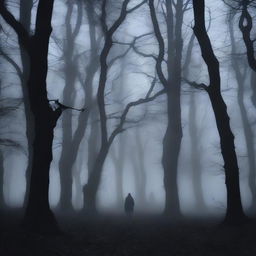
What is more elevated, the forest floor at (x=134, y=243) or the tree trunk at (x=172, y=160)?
the tree trunk at (x=172, y=160)

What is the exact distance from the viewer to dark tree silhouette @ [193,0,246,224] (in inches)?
455

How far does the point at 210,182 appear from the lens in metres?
60.1

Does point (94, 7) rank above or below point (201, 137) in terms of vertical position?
above

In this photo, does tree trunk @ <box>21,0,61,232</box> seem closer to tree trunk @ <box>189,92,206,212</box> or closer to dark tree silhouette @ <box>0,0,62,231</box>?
dark tree silhouette @ <box>0,0,62,231</box>

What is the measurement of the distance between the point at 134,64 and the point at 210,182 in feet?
127

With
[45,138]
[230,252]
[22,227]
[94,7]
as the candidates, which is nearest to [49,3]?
[45,138]

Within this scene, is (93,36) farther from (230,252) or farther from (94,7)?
(230,252)

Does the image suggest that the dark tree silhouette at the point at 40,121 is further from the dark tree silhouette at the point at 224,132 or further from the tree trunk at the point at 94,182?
the tree trunk at the point at 94,182

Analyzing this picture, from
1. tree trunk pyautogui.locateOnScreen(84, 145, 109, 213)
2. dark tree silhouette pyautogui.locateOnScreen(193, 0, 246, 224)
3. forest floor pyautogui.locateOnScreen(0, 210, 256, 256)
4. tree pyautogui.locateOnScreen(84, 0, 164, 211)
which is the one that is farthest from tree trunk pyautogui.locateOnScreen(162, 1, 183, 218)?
forest floor pyautogui.locateOnScreen(0, 210, 256, 256)

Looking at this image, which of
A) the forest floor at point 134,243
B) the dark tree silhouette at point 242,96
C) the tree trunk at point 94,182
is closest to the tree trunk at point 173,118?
the tree trunk at point 94,182

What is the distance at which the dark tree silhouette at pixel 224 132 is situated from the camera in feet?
37.9

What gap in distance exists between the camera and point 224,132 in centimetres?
1216

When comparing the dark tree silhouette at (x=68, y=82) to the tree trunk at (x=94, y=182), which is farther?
the dark tree silhouette at (x=68, y=82)

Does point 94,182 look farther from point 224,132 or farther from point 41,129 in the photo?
point 41,129
